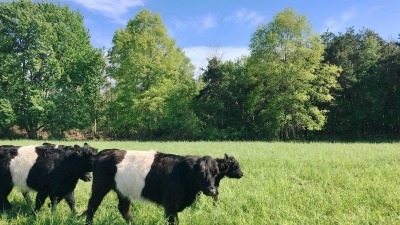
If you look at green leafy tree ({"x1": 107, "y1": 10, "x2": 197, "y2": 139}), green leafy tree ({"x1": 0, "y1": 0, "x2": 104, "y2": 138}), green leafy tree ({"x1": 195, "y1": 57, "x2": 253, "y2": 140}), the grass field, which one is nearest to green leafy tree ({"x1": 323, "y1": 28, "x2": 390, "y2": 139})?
green leafy tree ({"x1": 195, "y1": 57, "x2": 253, "y2": 140})

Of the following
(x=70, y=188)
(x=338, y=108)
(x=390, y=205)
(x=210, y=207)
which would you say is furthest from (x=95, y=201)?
(x=338, y=108)

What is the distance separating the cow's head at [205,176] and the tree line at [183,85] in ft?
112

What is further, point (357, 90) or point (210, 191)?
point (357, 90)

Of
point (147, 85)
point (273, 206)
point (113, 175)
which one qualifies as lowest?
point (273, 206)

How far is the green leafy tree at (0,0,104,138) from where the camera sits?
39.9 metres

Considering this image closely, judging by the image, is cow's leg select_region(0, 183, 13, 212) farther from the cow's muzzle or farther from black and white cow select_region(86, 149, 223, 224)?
the cow's muzzle

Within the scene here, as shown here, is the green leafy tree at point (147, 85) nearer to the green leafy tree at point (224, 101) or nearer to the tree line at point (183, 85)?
the tree line at point (183, 85)

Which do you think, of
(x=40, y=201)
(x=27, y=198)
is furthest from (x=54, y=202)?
(x=27, y=198)

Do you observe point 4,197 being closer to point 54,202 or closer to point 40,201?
point 40,201

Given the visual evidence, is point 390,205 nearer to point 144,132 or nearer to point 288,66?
point 288,66

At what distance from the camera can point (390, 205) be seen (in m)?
7.48

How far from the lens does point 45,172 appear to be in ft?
25.4

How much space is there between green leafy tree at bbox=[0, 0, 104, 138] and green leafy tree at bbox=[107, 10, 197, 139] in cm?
382

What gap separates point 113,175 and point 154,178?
2.83 feet
